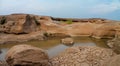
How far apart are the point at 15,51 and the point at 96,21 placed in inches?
745

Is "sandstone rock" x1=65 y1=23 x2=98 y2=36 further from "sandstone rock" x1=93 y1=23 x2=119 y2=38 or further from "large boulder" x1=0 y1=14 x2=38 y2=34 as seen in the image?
"large boulder" x1=0 y1=14 x2=38 y2=34

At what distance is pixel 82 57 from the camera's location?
1286cm

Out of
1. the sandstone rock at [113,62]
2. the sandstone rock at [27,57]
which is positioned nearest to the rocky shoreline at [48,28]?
the sandstone rock at [27,57]

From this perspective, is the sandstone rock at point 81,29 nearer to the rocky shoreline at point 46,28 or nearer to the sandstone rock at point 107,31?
the rocky shoreline at point 46,28

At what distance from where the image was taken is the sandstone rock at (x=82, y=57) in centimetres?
1238

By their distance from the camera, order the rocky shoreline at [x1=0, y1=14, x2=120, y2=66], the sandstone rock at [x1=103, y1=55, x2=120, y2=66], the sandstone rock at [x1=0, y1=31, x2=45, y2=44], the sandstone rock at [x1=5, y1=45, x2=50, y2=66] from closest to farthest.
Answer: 1. the sandstone rock at [x1=103, y1=55, x2=120, y2=66]
2. the sandstone rock at [x1=5, y1=45, x2=50, y2=66]
3. the sandstone rock at [x1=0, y1=31, x2=45, y2=44]
4. the rocky shoreline at [x1=0, y1=14, x2=120, y2=66]

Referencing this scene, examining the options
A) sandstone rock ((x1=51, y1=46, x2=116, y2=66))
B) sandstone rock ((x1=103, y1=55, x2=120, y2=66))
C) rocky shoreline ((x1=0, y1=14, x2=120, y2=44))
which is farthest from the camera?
rocky shoreline ((x1=0, y1=14, x2=120, y2=44))

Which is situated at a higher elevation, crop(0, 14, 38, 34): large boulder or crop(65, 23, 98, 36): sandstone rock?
crop(0, 14, 38, 34): large boulder

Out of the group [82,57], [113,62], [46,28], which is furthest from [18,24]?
[113,62]

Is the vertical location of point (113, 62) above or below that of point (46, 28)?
above

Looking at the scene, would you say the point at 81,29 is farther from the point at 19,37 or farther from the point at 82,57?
the point at 82,57

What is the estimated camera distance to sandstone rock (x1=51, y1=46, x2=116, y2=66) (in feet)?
40.6

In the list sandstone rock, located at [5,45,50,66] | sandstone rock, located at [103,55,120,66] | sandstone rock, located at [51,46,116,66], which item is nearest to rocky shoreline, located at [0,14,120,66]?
sandstone rock, located at [51,46,116,66]

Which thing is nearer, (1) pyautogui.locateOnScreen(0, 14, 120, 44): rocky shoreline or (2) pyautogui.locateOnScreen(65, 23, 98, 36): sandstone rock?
(1) pyautogui.locateOnScreen(0, 14, 120, 44): rocky shoreline
